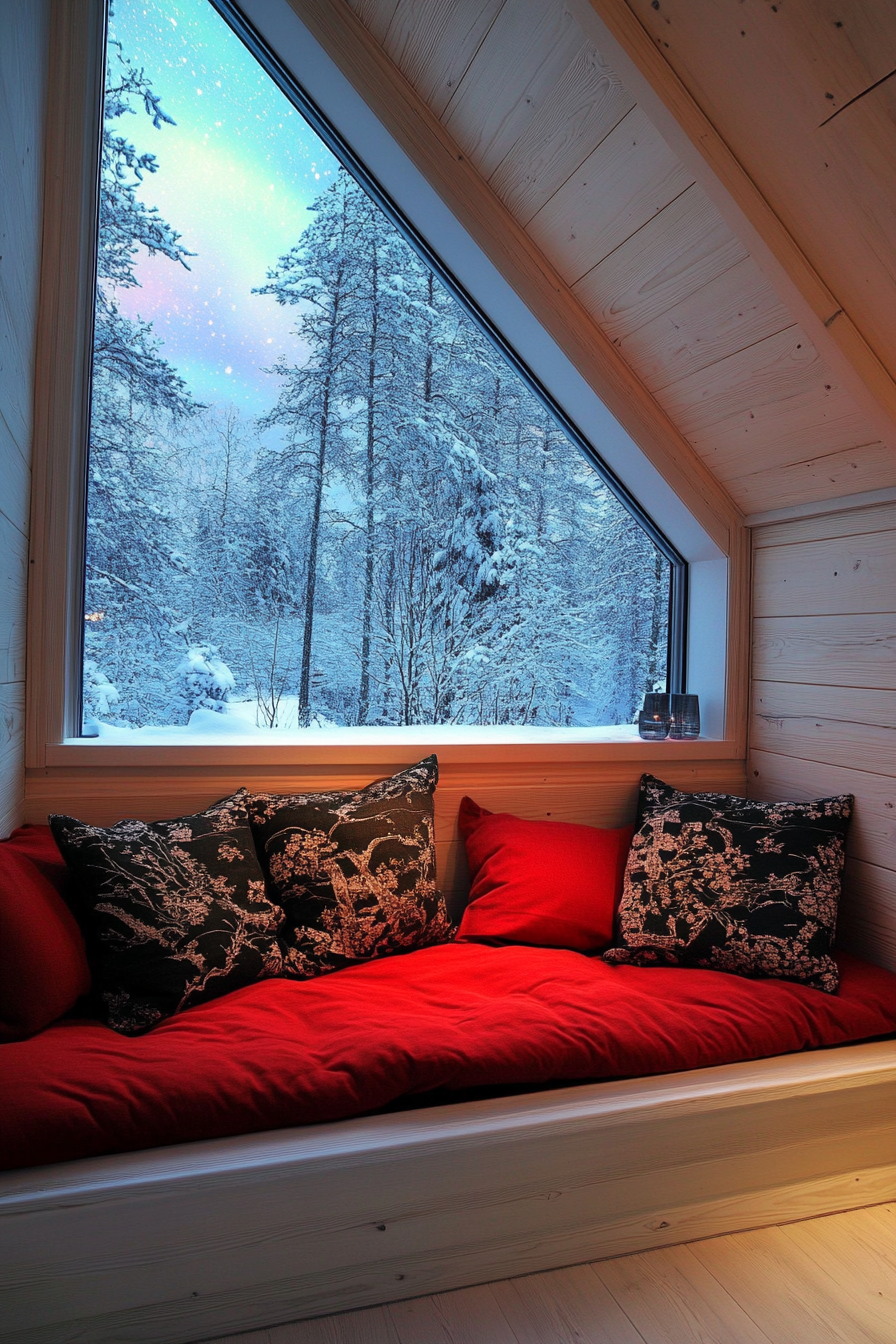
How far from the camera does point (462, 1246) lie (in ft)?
4.60

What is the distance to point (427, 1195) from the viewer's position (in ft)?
4.51

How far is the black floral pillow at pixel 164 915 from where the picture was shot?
156 cm

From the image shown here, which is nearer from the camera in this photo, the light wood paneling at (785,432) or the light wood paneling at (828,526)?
the light wood paneling at (785,432)

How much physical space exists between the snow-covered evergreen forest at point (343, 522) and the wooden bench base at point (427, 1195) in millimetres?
1136

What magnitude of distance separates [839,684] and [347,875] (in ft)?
4.26

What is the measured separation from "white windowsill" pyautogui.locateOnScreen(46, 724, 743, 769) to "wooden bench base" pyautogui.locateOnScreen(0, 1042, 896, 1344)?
89 cm

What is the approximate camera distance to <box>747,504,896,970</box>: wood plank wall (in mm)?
1989

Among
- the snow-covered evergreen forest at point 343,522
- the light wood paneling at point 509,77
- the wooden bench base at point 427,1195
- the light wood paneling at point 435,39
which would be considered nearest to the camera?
the wooden bench base at point 427,1195

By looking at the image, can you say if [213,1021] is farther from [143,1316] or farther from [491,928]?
[491,928]

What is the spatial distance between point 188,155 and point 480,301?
81 centimetres

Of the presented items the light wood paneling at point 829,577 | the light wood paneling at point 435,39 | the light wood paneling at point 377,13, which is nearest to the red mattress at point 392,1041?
the light wood paneling at point 829,577

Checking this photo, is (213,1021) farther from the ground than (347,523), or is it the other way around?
(347,523)

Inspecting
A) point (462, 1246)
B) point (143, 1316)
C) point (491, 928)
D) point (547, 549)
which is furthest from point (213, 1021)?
point (547, 549)

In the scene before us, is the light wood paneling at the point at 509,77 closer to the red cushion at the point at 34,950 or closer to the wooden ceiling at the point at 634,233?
the wooden ceiling at the point at 634,233
